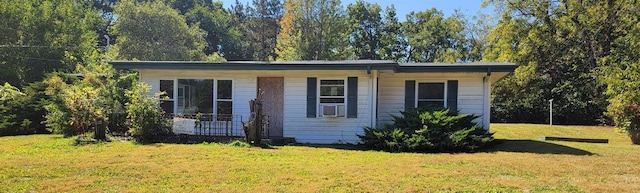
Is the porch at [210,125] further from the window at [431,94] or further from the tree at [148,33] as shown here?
the tree at [148,33]

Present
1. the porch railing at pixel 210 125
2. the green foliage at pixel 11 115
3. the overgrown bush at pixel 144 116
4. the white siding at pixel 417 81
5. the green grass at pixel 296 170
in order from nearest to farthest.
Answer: the green grass at pixel 296 170, the overgrown bush at pixel 144 116, the porch railing at pixel 210 125, the white siding at pixel 417 81, the green foliage at pixel 11 115

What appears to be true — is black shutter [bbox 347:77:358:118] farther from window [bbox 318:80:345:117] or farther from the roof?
the roof

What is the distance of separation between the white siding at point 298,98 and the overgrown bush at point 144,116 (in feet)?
3.90

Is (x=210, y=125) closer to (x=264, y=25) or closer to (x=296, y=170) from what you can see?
(x=296, y=170)

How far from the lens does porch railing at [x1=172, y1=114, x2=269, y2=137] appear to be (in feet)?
34.1

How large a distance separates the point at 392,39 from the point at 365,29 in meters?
2.60

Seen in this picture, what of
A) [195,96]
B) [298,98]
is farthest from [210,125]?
[298,98]

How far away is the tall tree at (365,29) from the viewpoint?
116 ft

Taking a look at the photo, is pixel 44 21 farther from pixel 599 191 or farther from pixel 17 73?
pixel 599 191

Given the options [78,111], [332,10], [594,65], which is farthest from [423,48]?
[78,111]

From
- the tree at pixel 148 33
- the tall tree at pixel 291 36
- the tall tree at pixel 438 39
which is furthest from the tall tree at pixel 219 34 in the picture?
the tall tree at pixel 438 39

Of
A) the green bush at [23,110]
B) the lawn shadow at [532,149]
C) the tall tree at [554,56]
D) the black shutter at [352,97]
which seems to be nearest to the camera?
the lawn shadow at [532,149]

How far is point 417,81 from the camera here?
11.1 meters

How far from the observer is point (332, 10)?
93.8 ft
